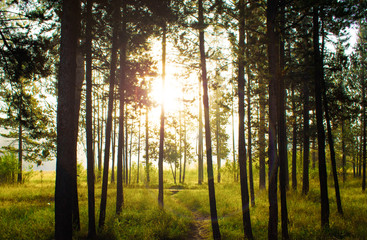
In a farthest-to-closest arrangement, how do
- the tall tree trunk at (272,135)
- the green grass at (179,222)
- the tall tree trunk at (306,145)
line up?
the tall tree trunk at (306,145) → the green grass at (179,222) → the tall tree trunk at (272,135)

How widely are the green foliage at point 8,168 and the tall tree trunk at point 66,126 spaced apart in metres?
20.7

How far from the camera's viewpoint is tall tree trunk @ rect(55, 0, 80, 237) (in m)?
5.82

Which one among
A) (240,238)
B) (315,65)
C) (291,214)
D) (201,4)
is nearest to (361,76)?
(315,65)

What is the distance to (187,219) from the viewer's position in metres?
10.8

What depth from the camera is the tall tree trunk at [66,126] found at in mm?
5820

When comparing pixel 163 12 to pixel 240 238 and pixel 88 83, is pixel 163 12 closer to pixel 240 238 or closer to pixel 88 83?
pixel 88 83

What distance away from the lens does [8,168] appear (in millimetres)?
21312

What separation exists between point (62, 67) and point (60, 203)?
3.70 m

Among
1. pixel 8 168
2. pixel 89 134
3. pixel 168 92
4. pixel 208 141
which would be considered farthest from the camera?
pixel 8 168

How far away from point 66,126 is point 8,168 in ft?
69.6

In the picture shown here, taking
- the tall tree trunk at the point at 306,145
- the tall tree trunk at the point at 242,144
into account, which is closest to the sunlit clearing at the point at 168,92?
the tall tree trunk at the point at 242,144

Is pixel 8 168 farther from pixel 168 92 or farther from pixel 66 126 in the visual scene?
pixel 66 126

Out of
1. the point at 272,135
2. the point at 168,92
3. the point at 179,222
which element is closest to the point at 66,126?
the point at 272,135

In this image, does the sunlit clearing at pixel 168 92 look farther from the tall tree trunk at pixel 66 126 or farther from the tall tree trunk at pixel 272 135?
the tall tree trunk at pixel 66 126
